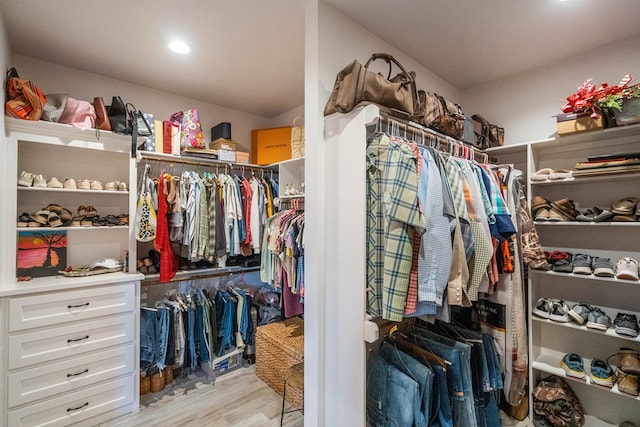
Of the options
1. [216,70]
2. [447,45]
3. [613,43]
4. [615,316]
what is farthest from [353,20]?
[615,316]

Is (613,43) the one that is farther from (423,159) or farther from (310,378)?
(310,378)

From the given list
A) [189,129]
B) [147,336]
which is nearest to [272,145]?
[189,129]

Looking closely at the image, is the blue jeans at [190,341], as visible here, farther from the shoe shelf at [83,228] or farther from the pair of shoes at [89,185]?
the pair of shoes at [89,185]

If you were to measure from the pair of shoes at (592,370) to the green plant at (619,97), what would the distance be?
5.13 feet

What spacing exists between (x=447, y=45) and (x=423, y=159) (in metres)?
1.07

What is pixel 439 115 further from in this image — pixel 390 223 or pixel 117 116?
pixel 117 116

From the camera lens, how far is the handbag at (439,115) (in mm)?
1658

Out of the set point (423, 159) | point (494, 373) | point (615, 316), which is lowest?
point (494, 373)

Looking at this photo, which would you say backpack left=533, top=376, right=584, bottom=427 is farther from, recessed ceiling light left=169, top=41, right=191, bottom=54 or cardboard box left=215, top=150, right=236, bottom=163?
recessed ceiling light left=169, top=41, right=191, bottom=54

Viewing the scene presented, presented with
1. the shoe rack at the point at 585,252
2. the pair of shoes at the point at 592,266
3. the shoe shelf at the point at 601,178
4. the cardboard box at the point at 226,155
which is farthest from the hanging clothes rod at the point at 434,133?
the cardboard box at the point at 226,155

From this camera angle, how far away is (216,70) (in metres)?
2.33

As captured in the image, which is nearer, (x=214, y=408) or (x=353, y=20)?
(x=353, y=20)

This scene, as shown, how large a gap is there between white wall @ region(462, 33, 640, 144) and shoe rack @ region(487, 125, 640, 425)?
0.71ft

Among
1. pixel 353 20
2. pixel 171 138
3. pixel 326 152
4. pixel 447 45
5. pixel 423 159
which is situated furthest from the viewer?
pixel 171 138
